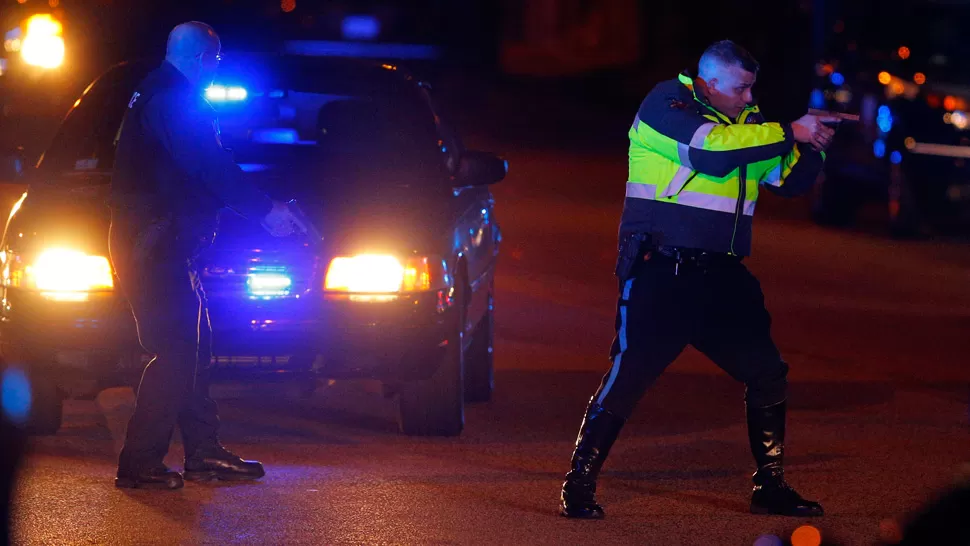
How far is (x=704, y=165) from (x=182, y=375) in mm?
2154

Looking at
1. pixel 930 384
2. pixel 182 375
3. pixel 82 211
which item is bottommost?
pixel 930 384

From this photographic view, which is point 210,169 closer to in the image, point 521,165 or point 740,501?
point 740,501

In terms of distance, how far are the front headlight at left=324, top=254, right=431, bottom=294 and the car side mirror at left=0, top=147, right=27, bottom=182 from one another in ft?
4.99

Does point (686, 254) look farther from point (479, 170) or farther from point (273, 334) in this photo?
point (479, 170)

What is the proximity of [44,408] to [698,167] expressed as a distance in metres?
3.14

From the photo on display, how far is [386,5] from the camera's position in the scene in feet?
123

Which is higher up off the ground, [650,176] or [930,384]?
[650,176]

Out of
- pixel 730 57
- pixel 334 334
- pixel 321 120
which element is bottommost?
pixel 334 334

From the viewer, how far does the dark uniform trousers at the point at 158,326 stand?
628cm

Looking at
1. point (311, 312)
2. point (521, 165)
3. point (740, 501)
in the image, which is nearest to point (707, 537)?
point (740, 501)

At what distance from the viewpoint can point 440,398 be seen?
24.0 feet

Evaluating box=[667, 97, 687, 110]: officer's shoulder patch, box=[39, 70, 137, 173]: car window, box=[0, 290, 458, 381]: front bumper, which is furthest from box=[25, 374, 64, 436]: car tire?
box=[667, 97, 687, 110]: officer's shoulder patch

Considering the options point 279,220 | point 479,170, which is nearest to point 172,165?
point 279,220

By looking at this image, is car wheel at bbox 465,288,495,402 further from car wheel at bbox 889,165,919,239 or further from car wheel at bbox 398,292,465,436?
car wheel at bbox 889,165,919,239
